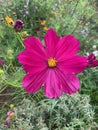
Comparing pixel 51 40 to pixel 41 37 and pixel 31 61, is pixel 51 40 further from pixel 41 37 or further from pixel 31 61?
pixel 41 37

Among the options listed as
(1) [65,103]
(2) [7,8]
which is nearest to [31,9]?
(2) [7,8]

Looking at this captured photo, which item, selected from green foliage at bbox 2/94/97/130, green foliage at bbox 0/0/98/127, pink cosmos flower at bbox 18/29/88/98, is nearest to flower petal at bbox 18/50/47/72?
pink cosmos flower at bbox 18/29/88/98

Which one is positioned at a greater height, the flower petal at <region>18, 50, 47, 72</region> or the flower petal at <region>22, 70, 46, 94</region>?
the flower petal at <region>18, 50, 47, 72</region>

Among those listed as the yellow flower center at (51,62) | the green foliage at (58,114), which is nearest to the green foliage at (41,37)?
the green foliage at (58,114)

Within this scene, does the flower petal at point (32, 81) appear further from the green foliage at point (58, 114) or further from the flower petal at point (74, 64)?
the green foliage at point (58, 114)

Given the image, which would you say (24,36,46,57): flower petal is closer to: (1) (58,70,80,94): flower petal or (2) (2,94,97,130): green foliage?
(1) (58,70,80,94): flower petal

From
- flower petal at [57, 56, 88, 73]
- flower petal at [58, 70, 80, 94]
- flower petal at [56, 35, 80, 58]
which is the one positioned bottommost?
flower petal at [58, 70, 80, 94]

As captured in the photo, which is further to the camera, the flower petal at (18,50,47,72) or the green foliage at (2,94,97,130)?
the green foliage at (2,94,97,130)
